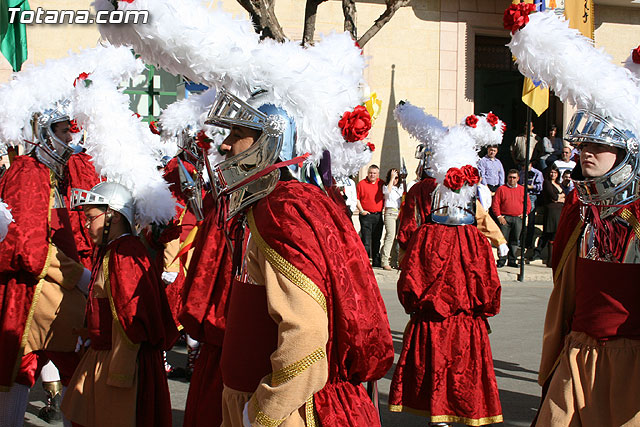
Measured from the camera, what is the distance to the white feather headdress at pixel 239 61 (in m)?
2.71

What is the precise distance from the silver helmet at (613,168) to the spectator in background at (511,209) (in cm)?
1046

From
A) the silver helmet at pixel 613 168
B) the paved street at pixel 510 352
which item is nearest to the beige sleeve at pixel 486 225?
the paved street at pixel 510 352

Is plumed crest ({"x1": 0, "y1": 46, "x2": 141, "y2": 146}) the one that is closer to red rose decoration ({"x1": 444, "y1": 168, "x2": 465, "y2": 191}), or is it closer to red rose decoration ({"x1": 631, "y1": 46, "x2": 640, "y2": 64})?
red rose decoration ({"x1": 444, "y1": 168, "x2": 465, "y2": 191})

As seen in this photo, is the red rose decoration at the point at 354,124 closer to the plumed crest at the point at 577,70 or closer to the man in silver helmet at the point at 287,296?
the man in silver helmet at the point at 287,296

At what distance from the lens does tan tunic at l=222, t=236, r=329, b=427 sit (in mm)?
2377

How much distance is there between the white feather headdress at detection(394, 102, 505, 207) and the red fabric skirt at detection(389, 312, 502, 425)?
0.98 meters

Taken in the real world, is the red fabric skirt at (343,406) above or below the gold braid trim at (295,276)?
below

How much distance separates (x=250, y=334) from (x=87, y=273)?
2.73 meters

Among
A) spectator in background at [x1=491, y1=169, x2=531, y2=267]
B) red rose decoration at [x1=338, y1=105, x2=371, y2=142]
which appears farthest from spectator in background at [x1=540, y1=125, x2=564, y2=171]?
red rose decoration at [x1=338, y1=105, x2=371, y2=142]

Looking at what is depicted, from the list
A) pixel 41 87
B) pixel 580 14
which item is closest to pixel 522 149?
pixel 580 14

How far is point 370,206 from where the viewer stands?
43.7 ft

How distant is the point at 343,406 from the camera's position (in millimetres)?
2582

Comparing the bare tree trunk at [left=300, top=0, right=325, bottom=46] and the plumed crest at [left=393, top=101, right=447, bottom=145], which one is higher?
the bare tree trunk at [left=300, top=0, right=325, bottom=46]

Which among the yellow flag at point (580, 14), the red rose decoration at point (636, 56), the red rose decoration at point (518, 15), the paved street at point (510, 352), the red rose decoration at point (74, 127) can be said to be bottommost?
the paved street at point (510, 352)
